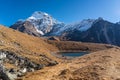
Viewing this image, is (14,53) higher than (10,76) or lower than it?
higher

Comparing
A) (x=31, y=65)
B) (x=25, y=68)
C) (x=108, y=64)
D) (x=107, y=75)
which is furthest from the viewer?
(x=31, y=65)

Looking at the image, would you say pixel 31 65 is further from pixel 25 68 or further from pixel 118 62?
pixel 118 62

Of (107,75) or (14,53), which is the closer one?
(107,75)

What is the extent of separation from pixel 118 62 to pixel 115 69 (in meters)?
4.90

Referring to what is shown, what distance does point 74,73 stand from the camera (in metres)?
40.5

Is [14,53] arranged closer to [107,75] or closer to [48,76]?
[48,76]

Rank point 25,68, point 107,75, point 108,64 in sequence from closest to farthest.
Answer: point 107,75
point 108,64
point 25,68

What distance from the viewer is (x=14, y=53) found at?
181 ft

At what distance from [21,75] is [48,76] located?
617cm

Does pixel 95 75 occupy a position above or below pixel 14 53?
below

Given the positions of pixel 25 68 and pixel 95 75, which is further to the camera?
pixel 25 68

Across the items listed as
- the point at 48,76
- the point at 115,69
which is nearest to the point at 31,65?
Result: the point at 48,76

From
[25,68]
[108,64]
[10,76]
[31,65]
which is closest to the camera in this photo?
[10,76]

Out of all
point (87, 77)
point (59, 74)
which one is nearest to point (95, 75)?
point (87, 77)
